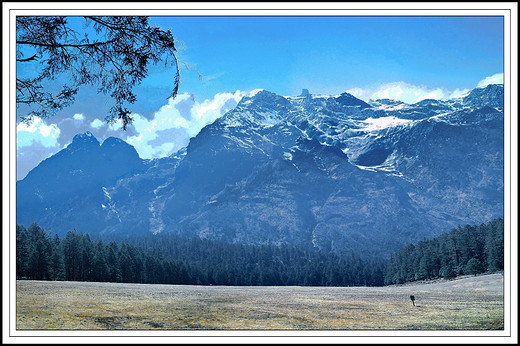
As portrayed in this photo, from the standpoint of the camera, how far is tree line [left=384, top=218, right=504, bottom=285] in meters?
87.4

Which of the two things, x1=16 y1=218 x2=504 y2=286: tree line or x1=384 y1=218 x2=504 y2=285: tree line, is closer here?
x1=16 y1=218 x2=504 y2=286: tree line

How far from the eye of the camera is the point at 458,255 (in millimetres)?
105000

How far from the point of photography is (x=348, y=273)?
170 meters

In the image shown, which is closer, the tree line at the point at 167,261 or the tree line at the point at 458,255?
the tree line at the point at 167,261

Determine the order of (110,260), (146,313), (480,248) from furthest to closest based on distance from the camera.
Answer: (480,248)
(110,260)
(146,313)

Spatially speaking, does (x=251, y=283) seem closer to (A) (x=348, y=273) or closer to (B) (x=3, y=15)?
(A) (x=348, y=273)

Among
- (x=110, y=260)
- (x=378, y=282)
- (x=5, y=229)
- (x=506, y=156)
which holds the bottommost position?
(x=378, y=282)

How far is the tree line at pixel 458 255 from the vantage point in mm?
87375

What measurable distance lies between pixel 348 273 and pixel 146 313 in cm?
15552

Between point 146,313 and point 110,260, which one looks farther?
point 110,260

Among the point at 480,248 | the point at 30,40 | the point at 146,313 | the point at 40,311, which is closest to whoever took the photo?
the point at 30,40

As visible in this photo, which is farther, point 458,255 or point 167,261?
point 167,261

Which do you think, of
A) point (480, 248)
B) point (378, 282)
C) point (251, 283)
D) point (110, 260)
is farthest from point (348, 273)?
point (110, 260)

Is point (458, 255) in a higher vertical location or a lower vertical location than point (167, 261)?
higher
